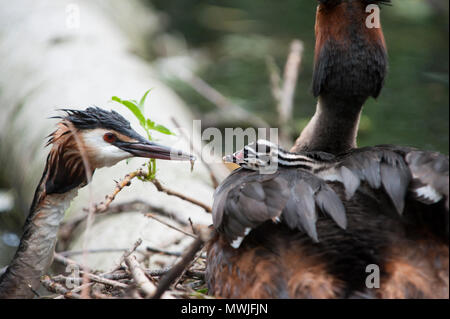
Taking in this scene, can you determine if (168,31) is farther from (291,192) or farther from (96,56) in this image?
(291,192)

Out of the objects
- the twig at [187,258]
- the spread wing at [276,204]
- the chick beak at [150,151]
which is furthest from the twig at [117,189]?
the twig at [187,258]

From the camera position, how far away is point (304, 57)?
10.8m

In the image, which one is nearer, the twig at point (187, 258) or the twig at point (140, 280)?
the twig at point (187, 258)

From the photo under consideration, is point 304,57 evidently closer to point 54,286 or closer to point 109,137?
point 109,137

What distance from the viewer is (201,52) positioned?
11.8 metres

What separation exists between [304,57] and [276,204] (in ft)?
27.0

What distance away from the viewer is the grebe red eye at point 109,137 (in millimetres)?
3562

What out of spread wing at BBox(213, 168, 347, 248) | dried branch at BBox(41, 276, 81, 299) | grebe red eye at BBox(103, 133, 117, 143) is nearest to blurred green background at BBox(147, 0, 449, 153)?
grebe red eye at BBox(103, 133, 117, 143)

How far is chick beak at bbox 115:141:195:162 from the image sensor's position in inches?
142

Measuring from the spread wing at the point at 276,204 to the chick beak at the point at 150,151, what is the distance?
1.85 ft

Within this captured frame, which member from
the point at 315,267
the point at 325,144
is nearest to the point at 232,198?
the point at 315,267

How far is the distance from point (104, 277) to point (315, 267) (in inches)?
52.1

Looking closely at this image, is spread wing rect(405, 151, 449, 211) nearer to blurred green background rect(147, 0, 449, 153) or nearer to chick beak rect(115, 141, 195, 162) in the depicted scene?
chick beak rect(115, 141, 195, 162)

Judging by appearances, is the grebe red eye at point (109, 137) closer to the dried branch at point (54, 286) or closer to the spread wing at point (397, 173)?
the dried branch at point (54, 286)
